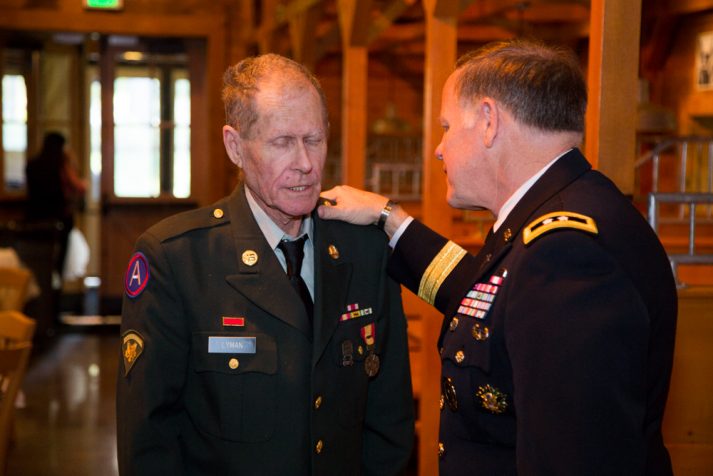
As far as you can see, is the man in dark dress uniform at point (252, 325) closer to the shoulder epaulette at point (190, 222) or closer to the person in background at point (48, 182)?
the shoulder epaulette at point (190, 222)

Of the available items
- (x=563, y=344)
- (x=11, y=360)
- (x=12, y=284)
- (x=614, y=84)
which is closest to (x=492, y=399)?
(x=563, y=344)

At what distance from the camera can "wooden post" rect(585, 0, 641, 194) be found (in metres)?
2.70

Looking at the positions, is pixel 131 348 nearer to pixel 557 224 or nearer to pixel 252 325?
pixel 252 325

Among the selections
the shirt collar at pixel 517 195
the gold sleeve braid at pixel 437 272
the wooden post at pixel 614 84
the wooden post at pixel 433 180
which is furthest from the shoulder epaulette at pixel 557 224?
the wooden post at pixel 433 180

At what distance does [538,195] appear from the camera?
1.60 m

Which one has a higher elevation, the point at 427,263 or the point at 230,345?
the point at 427,263

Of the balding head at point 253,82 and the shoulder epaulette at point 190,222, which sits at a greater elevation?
the balding head at point 253,82

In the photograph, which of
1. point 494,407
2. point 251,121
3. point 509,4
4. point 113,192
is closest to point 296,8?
point 509,4

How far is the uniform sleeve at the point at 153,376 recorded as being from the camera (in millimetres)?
1775

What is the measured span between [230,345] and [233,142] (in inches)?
17.1

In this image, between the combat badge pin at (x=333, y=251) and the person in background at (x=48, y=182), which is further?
the person in background at (x=48, y=182)

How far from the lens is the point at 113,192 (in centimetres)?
912

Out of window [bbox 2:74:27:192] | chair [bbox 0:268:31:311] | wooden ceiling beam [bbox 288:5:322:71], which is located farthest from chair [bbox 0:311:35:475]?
window [bbox 2:74:27:192]

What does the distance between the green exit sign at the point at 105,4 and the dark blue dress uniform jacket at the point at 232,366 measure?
7.67 meters
